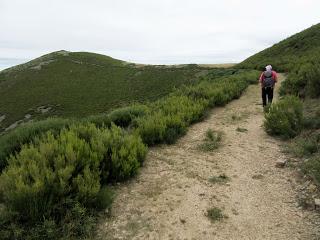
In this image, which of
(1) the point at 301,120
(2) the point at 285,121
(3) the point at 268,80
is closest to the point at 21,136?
(2) the point at 285,121

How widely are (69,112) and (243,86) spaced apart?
27784mm

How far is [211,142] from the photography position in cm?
915

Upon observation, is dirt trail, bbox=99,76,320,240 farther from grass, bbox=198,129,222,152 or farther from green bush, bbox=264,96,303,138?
green bush, bbox=264,96,303,138

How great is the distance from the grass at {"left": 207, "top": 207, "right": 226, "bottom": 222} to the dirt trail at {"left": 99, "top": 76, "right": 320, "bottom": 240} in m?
0.08

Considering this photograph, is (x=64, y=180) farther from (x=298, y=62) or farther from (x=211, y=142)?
(x=298, y=62)

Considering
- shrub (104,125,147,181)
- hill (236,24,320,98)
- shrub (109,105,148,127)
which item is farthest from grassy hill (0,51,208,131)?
shrub (104,125,147,181)

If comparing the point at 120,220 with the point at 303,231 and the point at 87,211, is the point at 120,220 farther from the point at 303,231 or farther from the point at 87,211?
the point at 303,231

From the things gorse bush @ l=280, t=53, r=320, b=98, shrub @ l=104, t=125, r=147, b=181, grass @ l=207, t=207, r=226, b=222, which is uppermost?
gorse bush @ l=280, t=53, r=320, b=98

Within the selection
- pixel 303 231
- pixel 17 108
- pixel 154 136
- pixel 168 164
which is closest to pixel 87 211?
pixel 168 164

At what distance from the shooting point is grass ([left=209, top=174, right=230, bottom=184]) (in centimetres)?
674

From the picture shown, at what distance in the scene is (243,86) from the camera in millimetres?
18672

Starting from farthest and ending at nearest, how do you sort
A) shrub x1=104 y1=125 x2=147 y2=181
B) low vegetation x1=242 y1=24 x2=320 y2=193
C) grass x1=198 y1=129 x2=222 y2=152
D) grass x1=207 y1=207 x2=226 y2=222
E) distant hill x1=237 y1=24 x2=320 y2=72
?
distant hill x1=237 y1=24 x2=320 y2=72 < grass x1=198 y1=129 x2=222 y2=152 < low vegetation x1=242 y1=24 x2=320 y2=193 < shrub x1=104 y1=125 x2=147 y2=181 < grass x1=207 y1=207 x2=226 y2=222

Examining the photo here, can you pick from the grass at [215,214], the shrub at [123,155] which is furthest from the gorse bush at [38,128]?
the grass at [215,214]

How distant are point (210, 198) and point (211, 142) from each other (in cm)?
320
